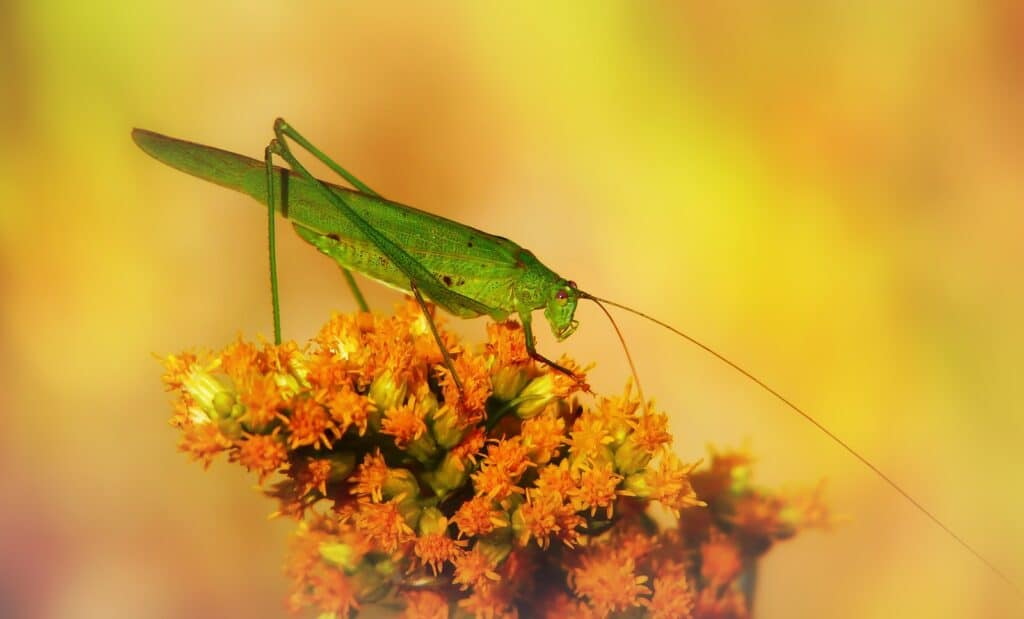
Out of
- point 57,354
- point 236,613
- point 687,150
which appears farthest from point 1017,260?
point 57,354

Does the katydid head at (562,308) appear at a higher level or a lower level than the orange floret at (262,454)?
higher

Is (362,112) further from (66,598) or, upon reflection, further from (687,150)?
(66,598)

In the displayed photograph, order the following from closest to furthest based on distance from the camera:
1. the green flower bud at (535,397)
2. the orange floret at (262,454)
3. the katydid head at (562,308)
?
the orange floret at (262,454) → the green flower bud at (535,397) → the katydid head at (562,308)

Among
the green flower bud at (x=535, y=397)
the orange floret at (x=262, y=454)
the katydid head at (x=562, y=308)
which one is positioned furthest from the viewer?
the katydid head at (x=562, y=308)

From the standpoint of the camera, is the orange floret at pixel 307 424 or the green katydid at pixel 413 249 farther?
the green katydid at pixel 413 249

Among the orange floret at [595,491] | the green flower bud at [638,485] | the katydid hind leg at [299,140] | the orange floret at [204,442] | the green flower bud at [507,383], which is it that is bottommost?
the orange floret at [204,442]

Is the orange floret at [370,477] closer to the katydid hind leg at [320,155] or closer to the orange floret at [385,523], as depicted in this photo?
the orange floret at [385,523]

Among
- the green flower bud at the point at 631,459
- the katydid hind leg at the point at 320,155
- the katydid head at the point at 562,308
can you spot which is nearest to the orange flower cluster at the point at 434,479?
the green flower bud at the point at 631,459

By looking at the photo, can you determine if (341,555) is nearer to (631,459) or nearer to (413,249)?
(631,459)
